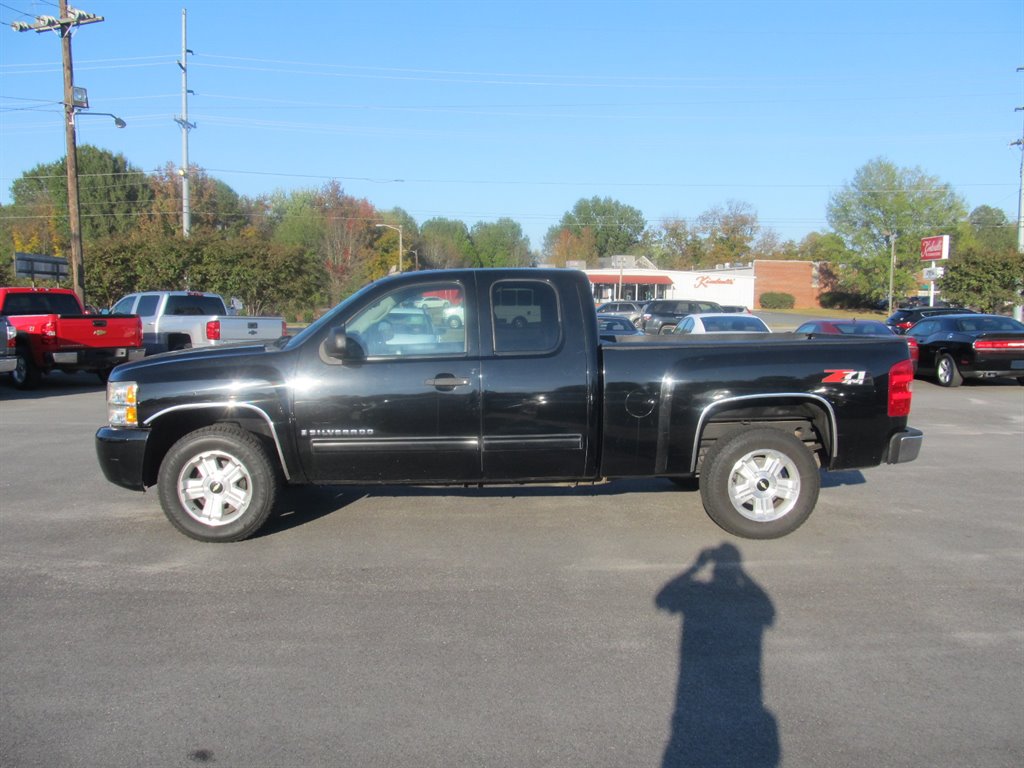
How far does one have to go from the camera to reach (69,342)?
53.4 feet

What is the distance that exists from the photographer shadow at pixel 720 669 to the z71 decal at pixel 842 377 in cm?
154

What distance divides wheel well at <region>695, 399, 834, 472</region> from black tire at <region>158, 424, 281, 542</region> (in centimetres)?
326

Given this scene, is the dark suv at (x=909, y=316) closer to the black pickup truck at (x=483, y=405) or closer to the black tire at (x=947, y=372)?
the black tire at (x=947, y=372)

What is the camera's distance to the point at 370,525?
6.69 metres

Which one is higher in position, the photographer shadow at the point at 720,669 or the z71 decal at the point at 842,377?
the z71 decal at the point at 842,377

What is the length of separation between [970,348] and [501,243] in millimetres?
69840

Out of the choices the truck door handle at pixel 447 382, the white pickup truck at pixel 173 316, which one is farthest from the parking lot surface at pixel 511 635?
the white pickup truck at pixel 173 316

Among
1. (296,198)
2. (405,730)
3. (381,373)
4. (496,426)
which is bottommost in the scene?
(405,730)

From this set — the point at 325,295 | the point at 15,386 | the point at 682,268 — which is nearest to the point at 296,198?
the point at 325,295

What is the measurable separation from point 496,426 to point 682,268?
3905 inches

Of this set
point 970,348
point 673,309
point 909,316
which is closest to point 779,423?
point 970,348

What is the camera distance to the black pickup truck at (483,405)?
19.7 feet

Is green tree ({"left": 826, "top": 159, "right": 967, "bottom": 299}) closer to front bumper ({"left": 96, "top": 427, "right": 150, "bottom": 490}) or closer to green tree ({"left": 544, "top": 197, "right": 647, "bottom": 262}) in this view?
A: green tree ({"left": 544, "top": 197, "right": 647, "bottom": 262})

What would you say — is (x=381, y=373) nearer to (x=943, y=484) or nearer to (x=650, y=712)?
(x=650, y=712)
